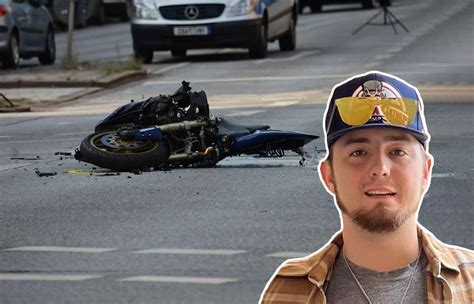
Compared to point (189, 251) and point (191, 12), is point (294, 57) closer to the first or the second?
point (191, 12)

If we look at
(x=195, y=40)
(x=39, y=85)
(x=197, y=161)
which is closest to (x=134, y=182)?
(x=197, y=161)

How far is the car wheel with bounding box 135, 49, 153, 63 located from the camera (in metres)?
31.6

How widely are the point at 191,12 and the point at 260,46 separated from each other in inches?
67.3

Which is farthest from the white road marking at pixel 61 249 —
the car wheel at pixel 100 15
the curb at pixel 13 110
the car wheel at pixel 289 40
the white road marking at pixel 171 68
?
the car wheel at pixel 100 15

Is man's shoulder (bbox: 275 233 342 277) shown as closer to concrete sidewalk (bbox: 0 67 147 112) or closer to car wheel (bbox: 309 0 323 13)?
concrete sidewalk (bbox: 0 67 147 112)

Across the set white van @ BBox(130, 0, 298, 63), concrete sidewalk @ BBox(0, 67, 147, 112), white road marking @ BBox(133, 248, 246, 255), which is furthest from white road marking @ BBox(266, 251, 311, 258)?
white van @ BBox(130, 0, 298, 63)

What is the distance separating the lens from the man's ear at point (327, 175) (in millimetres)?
2792

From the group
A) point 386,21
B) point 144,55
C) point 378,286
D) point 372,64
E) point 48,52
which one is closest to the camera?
point 378,286

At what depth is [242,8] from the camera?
30250 mm

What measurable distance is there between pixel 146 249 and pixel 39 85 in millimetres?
18167

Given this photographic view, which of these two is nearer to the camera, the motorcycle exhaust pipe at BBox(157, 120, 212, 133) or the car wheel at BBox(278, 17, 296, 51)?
the motorcycle exhaust pipe at BBox(157, 120, 212, 133)

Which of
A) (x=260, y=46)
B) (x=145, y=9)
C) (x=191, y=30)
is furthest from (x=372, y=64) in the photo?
(x=145, y=9)

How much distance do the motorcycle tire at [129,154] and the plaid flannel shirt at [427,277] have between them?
10.5m

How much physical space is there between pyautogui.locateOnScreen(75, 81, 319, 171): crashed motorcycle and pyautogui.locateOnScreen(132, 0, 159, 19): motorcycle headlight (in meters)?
16.9
